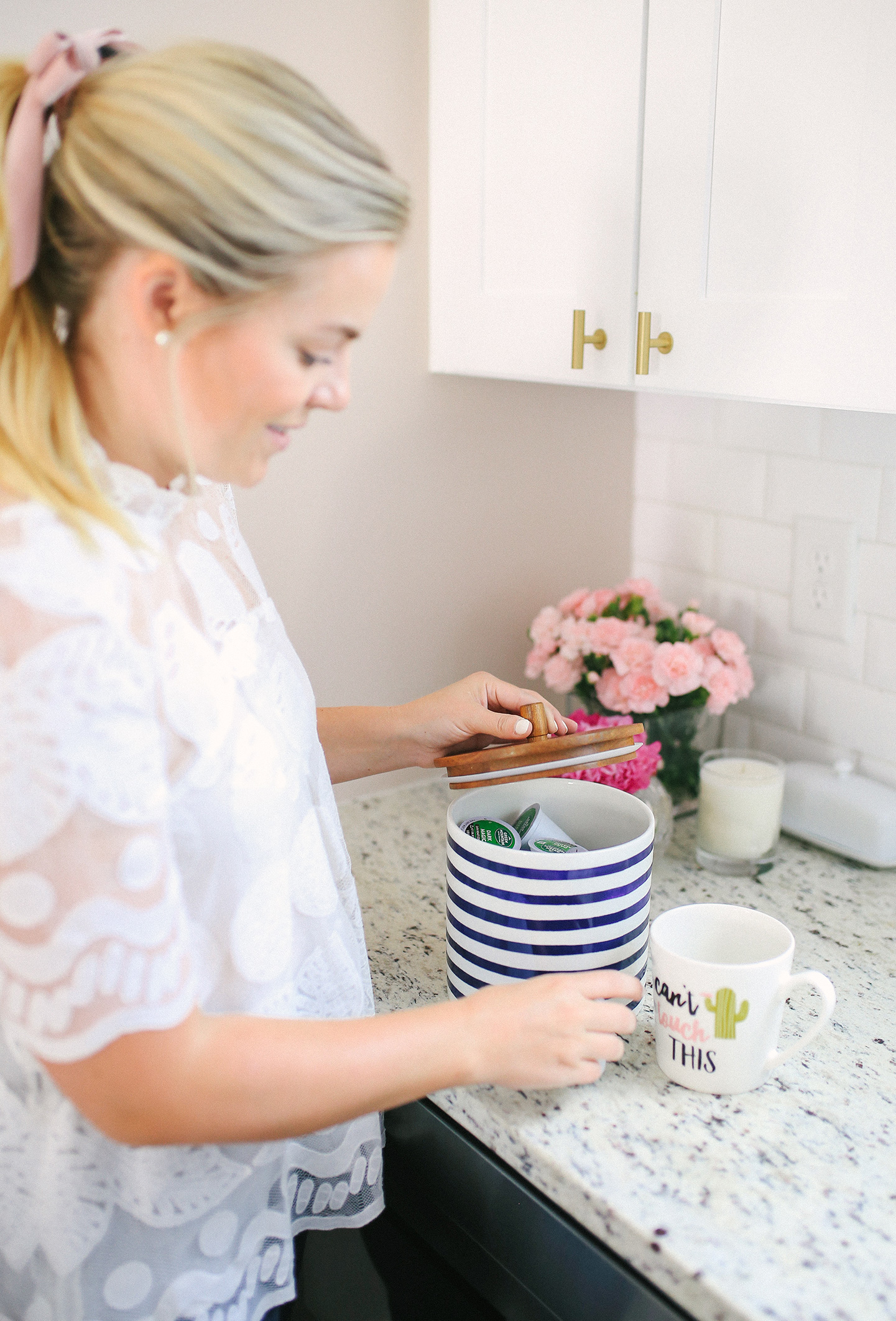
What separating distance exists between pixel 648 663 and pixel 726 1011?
54 cm

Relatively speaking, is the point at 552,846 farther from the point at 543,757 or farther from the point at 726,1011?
the point at 726,1011

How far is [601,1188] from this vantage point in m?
0.75

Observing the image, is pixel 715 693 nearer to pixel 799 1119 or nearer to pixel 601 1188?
pixel 799 1119

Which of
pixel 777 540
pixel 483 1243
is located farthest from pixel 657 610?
pixel 483 1243

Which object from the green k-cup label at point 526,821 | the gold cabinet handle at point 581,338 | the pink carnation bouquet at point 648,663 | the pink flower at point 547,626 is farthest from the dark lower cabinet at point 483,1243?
the gold cabinet handle at point 581,338

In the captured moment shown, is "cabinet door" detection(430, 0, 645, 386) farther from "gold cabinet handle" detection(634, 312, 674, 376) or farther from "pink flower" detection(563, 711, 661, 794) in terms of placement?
"pink flower" detection(563, 711, 661, 794)

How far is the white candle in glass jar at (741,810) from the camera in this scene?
47.8 inches

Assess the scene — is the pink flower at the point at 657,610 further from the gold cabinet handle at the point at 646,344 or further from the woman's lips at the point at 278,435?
the woman's lips at the point at 278,435

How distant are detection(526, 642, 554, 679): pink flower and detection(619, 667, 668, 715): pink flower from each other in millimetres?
119

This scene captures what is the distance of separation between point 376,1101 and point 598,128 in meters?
0.89

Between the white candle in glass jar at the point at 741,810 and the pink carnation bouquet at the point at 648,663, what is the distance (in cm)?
9

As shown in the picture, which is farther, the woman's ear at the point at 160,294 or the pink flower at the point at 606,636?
Result: the pink flower at the point at 606,636

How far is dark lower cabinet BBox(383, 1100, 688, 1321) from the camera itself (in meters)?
0.77

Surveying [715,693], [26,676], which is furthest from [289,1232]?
[715,693]
